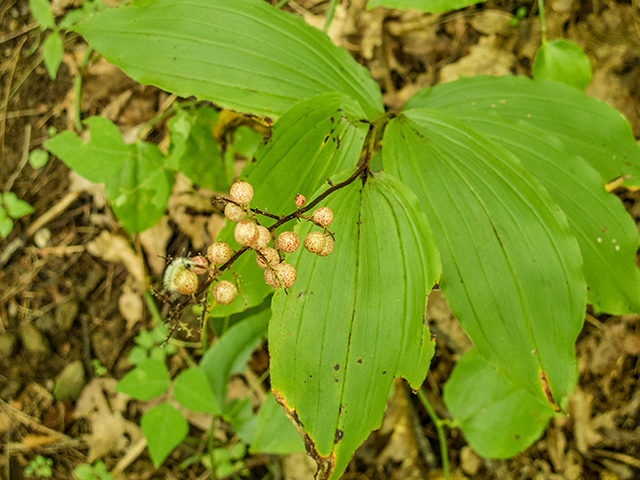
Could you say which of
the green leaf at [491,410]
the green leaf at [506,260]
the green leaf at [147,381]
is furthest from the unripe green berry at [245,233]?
the green leaf at [491,410]

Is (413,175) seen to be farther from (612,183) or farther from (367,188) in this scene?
(612,183)

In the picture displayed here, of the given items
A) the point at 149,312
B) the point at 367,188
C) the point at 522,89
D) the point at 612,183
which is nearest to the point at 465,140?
the point at 367,188

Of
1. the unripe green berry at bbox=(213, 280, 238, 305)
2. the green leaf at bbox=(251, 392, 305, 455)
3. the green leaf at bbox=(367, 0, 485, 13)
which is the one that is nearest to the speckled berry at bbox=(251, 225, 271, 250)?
the unripe green berry at bbox=(213, 280, 238, 305)

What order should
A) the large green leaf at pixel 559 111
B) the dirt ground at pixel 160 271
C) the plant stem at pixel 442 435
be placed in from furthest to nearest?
the dirt ground at pixel 160 271
the plant stem at pixel 442 435
the large green leaf at pixel 559 111

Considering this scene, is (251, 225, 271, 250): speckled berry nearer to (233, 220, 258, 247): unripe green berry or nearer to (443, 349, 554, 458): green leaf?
(233, 220, 258, 247): unripe green berry

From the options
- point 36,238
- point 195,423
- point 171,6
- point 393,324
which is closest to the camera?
point 393,324

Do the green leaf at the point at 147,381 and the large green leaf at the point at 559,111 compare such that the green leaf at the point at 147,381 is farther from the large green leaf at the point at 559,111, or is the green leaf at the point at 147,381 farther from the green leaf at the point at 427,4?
the green leaf at the point at 427,4
